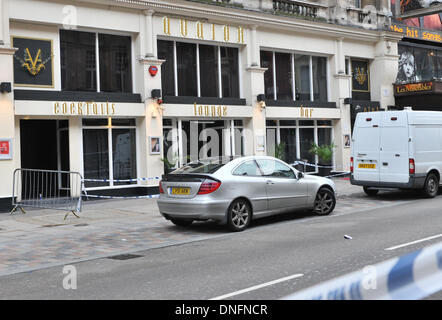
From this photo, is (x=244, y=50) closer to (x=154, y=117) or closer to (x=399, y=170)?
(x=154, y=117)

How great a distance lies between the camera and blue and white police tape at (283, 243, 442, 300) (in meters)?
2.53

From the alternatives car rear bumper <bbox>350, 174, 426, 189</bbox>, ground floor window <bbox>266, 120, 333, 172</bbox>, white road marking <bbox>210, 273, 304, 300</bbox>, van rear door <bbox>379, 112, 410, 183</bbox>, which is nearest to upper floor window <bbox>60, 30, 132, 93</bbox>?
ground floor window <bbox>266, 120, 333, 172</bbox>

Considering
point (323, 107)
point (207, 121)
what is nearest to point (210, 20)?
point (207, 121)

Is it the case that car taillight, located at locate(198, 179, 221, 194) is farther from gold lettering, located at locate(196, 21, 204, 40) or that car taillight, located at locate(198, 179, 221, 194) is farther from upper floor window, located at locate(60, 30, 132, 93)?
gold lettering, located at locate(196, 21, 204, 40)

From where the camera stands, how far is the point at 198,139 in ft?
61.8

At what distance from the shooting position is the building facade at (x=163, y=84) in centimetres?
1523

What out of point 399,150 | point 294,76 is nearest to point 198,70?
point 294,76

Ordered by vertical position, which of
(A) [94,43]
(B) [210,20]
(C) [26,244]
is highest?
(B) [210,20]

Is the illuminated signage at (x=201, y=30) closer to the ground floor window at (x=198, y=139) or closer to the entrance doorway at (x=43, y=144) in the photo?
the ground floor window at (x=198, y=139)

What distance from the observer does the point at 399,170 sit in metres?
14.7

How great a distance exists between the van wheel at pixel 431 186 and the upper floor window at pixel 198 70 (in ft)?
25.9

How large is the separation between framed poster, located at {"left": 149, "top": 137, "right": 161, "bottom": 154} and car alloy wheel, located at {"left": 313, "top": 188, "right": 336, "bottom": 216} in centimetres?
670

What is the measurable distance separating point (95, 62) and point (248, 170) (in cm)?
796

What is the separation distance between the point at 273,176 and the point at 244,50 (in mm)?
9669
